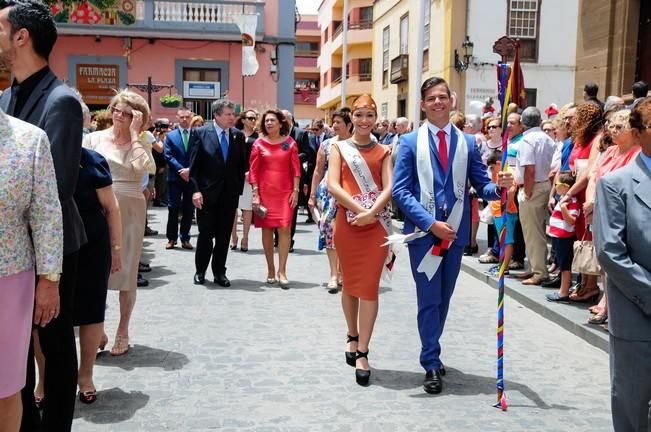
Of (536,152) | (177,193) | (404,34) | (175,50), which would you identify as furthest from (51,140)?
(404,34)

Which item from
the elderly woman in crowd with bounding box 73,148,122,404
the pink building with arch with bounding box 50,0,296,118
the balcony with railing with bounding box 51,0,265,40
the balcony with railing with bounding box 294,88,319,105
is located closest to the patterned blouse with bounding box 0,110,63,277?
the elderly woman in crowd with bounding box 73,148,122,404

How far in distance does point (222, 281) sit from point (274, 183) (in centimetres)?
132

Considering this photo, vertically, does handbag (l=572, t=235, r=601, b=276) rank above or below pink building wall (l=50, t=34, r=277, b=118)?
below

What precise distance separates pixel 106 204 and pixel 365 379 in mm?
2074

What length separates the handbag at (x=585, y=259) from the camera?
686 cm

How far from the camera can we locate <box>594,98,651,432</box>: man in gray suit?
3246mm

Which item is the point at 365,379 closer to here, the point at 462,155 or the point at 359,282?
the point at 359,282

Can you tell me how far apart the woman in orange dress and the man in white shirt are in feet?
10.9

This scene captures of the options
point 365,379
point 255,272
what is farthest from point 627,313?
point 255,272

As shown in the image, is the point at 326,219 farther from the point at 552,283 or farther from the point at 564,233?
the point at 552,283

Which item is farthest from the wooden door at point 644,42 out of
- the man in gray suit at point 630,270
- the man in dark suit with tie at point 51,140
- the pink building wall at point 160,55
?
the man in dark suit with tie at point 51,140

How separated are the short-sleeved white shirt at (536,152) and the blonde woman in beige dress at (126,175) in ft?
14.7

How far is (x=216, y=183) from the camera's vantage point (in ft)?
27.9

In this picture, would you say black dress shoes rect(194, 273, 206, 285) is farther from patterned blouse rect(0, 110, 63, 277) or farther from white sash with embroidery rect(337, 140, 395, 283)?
patterned blouse rect(0, 110, 63, 277)
